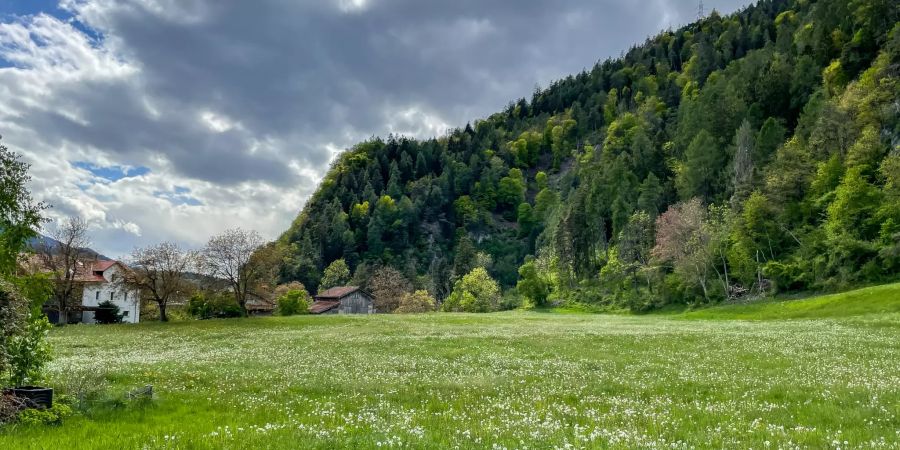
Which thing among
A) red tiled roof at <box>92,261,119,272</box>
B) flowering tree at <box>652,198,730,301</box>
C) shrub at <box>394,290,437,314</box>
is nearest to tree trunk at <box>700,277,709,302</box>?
flowering tree at <box>652,198,730,301</box>

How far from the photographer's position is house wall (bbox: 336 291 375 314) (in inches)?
5733

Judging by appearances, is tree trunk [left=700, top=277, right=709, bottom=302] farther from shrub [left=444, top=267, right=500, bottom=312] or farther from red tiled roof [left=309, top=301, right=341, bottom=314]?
red tiled roof [left=309, top=301, right=341, bottom=314]

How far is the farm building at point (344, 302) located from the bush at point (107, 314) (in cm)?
5246

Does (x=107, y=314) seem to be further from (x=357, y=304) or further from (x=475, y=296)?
(x=475, y=296)

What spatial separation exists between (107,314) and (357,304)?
69.2m

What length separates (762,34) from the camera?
190 metres

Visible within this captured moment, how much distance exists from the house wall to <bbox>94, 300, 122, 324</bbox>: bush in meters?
61.2

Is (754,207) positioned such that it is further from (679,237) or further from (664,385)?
(664,385)

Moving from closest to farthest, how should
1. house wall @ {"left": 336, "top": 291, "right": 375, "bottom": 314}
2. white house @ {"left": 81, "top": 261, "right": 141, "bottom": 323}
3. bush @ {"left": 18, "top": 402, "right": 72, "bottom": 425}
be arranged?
bush @ {"left": 18, "top": 402, "right": 72, "bottom": 425}
white house @ {"left": 81, "top": 261, "right": 141, "bottom": 323}
house wall @ {"left": 336, "top": 291, "right": 375, "bottom": 314}

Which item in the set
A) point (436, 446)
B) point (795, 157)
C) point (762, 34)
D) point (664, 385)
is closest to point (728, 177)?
point (795, 157)

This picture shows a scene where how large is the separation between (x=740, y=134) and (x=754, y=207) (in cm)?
2448

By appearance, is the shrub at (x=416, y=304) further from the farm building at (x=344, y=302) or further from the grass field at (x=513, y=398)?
the grass field at (x=513, y=398)

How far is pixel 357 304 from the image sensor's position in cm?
14950

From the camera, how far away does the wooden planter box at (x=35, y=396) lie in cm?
1107
